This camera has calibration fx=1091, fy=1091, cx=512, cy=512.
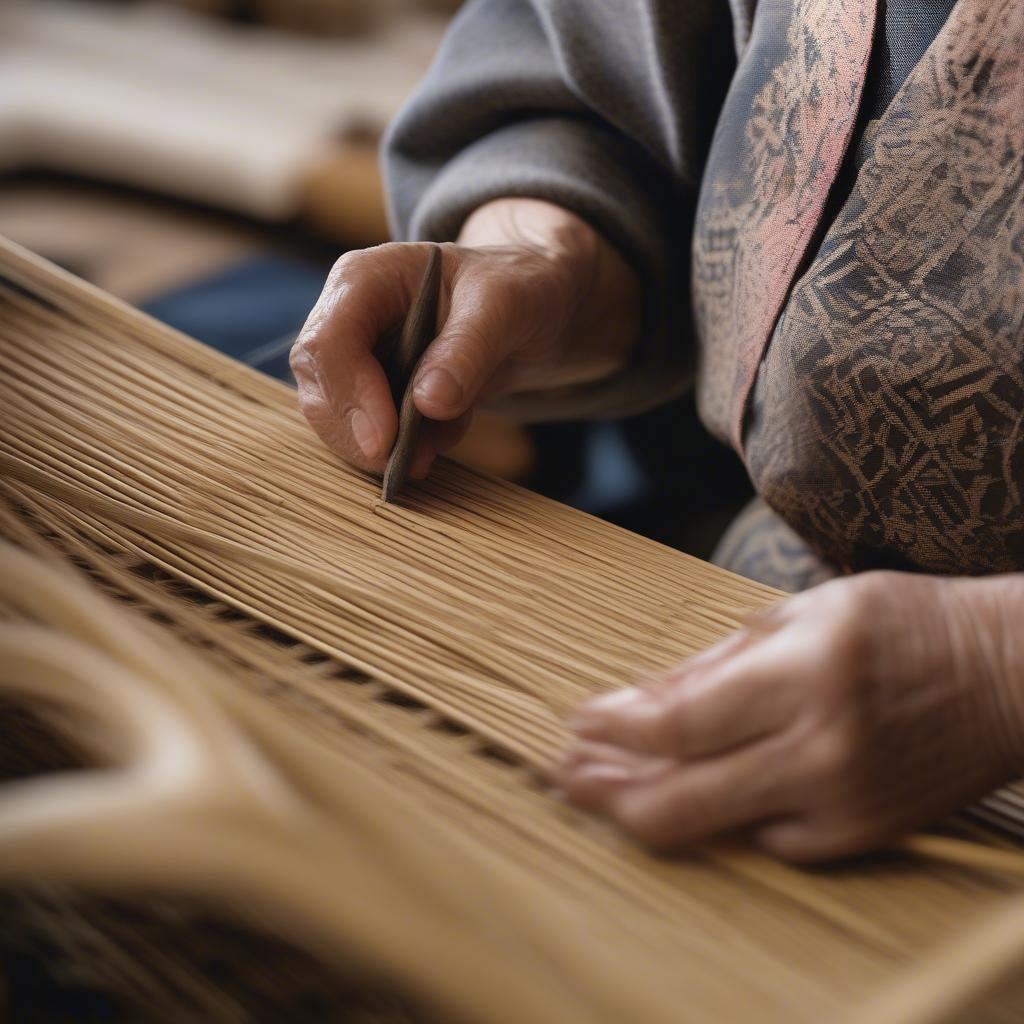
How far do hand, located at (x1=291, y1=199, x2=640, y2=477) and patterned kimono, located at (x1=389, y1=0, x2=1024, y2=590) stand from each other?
9 cm

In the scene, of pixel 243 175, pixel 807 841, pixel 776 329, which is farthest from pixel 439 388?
pixel 243 175

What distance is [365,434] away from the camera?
1.86 feet

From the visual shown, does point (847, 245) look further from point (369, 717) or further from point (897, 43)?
point (369, 717)

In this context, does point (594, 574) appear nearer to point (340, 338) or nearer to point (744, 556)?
point (340, 338)

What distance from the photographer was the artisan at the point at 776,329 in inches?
14.6

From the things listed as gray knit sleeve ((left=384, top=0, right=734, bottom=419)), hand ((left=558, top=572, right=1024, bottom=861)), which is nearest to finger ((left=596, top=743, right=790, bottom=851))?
hand ((left=558, top=572, right=1024, bottom=861))

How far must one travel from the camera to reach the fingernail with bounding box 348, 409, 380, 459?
56 centimetres

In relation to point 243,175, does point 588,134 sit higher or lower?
higher

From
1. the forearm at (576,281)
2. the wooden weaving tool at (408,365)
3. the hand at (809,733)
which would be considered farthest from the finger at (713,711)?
the forearm at (576,281)

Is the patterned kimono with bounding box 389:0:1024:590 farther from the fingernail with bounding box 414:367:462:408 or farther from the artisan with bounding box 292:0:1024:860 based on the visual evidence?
the fingernail with bounding box 414:367:462:408

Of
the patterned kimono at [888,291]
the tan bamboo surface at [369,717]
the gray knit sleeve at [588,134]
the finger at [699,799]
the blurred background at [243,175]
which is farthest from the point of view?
the blurred background at [243,175]

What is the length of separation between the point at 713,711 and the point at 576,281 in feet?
1.42

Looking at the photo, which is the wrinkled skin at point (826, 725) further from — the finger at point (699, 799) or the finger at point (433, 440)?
the finger at point (433, 440)

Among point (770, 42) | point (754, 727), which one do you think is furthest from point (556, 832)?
point (770, 42)
